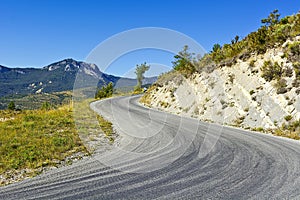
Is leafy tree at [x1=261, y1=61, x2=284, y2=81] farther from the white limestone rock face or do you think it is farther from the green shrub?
the green shrub

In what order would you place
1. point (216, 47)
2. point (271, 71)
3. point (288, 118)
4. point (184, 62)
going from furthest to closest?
point (184, 62) < point (216, 47) < point (271, 71) < point (288, 118)

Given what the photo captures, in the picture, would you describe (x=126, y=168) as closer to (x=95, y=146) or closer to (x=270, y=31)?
(x=95, y=146)

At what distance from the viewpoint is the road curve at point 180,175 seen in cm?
481

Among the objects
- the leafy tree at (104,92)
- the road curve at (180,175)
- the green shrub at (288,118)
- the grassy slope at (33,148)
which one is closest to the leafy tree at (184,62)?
the green shrub at (288,118)

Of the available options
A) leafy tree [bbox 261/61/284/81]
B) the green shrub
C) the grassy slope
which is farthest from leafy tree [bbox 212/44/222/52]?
the grassy slope

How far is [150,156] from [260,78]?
13.4 metres

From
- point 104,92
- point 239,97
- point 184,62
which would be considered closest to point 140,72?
point 104,92

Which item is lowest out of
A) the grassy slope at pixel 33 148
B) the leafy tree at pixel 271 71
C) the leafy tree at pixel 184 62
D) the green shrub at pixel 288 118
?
the grassy slope at pixel 33 148

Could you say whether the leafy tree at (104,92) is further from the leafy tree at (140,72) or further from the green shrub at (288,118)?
the green shrub at (288,118)

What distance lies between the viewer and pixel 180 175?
5871 mm

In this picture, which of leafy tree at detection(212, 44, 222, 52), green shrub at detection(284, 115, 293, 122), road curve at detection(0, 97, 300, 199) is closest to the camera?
road curve at detection(0, 97, 300, 199)

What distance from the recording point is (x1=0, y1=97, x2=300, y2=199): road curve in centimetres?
481

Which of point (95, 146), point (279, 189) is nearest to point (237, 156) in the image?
point (279, 189)

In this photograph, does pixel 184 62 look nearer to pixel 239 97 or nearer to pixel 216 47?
pixel 216 47
